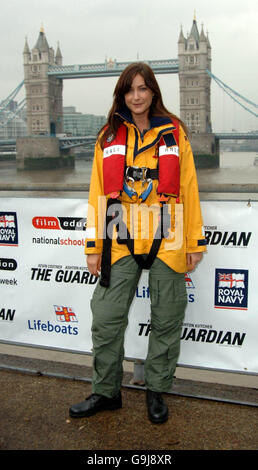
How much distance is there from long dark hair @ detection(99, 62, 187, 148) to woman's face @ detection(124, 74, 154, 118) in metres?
0.01

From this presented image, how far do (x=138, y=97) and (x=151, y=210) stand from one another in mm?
430

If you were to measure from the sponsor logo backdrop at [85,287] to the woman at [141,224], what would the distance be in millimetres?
243

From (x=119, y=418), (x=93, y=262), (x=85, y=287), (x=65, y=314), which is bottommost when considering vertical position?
(x=119, y=418)

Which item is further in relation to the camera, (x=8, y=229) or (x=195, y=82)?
(x=195, y=82)

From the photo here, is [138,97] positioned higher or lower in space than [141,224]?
higher

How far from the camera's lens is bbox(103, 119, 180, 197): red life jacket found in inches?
70.1

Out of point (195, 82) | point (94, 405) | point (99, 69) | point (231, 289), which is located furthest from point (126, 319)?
point (99, 69)

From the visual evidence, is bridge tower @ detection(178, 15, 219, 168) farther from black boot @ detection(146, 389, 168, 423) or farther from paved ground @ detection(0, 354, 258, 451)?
black boot @ detection(146, 389, 168, 423)

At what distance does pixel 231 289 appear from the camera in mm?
2090

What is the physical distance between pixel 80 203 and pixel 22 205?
1.05 feet

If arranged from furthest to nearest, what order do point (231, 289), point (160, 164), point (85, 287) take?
point (85, 287) → point (231, 289) → point (160, 164)

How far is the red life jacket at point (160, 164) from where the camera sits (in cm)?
178

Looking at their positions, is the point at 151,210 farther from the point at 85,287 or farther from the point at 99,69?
the point at 99,69

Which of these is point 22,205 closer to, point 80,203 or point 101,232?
point 80,203
